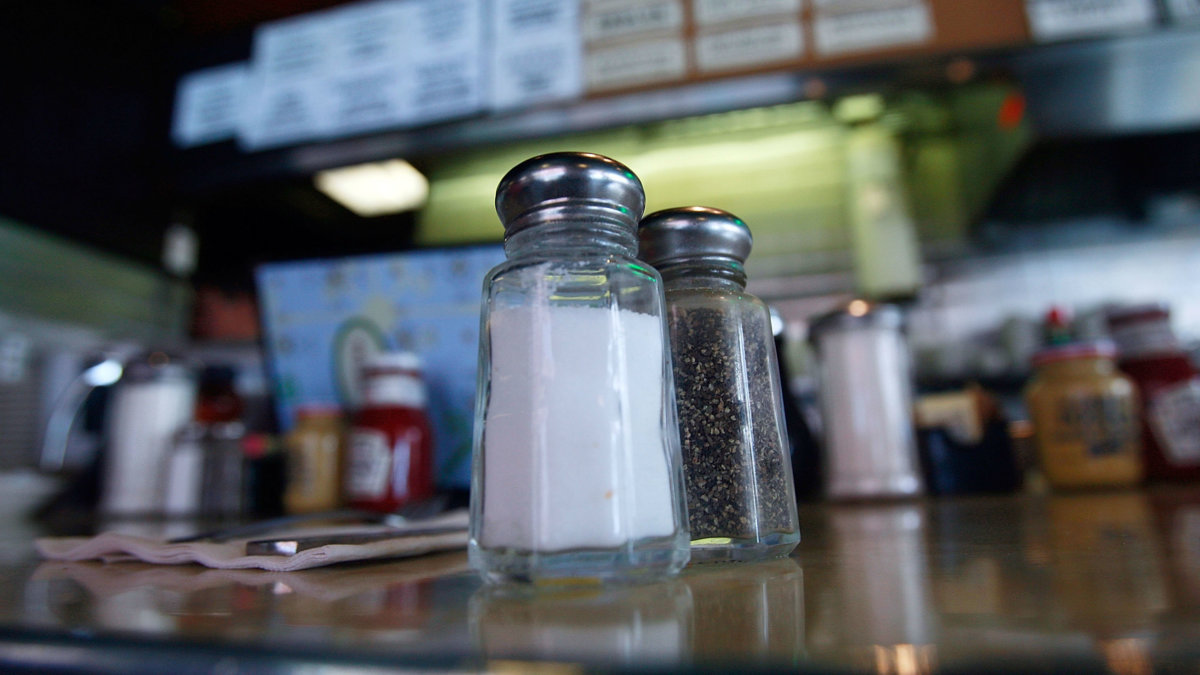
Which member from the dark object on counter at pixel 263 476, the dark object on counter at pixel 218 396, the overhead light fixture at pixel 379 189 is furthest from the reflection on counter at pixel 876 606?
the overhead light fixture at pixel 379 189

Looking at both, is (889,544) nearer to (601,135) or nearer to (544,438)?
(544,438)

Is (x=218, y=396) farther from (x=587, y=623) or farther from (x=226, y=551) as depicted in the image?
(x=587, y=623)

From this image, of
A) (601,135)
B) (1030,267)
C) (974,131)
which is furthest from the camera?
(1030,267)

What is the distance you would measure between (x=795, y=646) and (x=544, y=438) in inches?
5.4

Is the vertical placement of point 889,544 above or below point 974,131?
below

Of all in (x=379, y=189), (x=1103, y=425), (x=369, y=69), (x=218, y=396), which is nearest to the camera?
(x=1103, y=425)

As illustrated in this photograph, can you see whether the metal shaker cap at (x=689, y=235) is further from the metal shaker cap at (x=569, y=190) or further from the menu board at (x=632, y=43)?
the menu board at (x=632, y=43)

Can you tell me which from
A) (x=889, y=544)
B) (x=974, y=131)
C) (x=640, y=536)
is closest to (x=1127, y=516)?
(x=889, y=544)

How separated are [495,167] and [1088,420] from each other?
1.72 m

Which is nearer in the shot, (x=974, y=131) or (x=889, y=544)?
(x=889, y=544)

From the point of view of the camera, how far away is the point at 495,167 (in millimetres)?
2098

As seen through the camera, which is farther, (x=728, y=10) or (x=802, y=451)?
(x=728, y=10)

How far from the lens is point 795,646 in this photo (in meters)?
0.15

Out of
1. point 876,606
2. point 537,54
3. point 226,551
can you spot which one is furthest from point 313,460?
point 537,54
